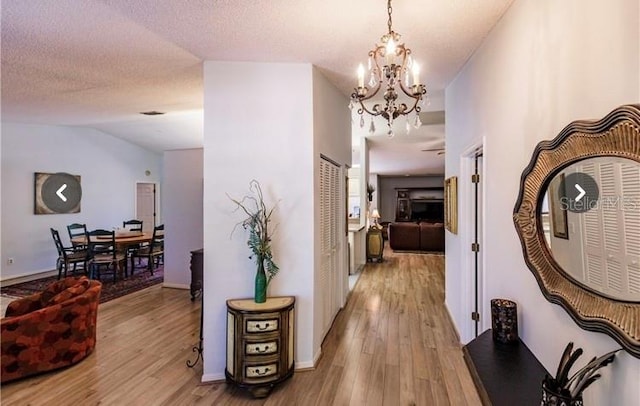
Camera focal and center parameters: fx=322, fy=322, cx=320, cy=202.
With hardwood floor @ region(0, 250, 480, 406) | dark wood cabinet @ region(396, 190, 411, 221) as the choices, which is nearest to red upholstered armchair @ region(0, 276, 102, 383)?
hardwood floor @ region(0, 250, 480, 406)

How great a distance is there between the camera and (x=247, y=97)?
290cm

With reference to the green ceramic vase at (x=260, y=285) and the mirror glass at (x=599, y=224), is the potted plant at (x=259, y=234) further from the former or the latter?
the mirror glass at (x=599, y=224)

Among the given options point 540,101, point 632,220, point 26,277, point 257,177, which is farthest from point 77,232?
point 632,220

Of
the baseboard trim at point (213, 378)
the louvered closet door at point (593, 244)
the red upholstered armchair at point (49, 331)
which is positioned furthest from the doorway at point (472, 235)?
the red upholstered armchair at point (49, 331)

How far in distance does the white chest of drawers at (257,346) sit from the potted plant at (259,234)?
0.16 meters

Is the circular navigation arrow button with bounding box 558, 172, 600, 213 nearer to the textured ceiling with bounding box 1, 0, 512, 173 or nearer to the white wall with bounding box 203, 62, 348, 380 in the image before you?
the textured ceiling with bounding box 1, 0, 512, 173

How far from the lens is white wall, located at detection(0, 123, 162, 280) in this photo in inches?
239

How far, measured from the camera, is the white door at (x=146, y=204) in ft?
29.5

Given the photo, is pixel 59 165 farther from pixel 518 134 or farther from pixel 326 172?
pixel 518 134

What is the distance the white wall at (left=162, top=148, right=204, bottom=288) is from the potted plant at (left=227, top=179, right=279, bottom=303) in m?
3.04

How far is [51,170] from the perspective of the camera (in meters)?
6.62

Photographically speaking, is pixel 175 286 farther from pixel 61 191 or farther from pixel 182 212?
pixel 61 191

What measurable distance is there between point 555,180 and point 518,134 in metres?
0.60

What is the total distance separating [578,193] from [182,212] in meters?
5.56
